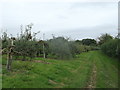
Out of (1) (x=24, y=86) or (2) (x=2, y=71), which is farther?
(2) (x=2, y=71)

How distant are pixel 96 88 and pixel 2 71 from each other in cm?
532

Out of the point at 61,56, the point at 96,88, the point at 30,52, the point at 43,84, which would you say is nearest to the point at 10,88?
the point at 43,84

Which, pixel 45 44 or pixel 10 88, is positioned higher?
pixel 45 44

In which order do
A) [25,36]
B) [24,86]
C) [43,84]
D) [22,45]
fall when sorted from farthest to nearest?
[25,36]
[22,45]
[43,84]
[24,86]

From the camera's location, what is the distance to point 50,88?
23.6 feet

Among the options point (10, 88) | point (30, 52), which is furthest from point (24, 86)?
point (30, 52)

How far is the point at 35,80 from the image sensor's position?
796cm

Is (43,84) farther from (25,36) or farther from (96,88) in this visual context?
(25,36)

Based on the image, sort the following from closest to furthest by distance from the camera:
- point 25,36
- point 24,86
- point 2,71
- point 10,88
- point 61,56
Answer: point 10,88, point 24,86, point 2,71, point 25,36, point 61,56

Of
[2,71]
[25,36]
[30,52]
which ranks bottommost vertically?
[2,71]

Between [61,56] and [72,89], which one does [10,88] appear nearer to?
[72,89]

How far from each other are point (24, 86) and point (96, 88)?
11.4ft

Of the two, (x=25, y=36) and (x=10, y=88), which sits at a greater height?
(x=25, y=36)

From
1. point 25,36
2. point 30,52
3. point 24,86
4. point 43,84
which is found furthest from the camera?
point 25,36
